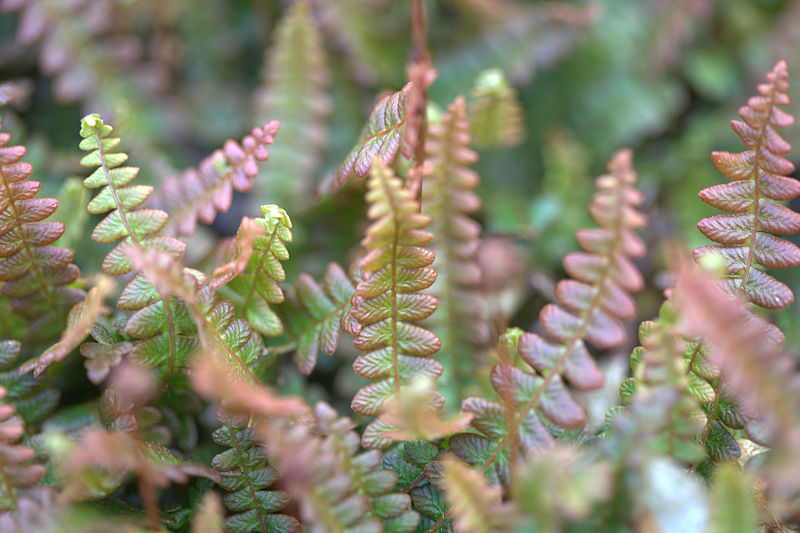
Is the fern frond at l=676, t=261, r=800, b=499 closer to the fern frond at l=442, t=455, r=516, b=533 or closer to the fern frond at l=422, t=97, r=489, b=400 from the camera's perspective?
the fern frond at l=442, t=455, r=516, b=533

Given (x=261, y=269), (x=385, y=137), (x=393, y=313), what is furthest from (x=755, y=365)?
(x=261, y=269)

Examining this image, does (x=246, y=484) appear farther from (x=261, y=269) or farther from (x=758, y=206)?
(x=758, y=206)

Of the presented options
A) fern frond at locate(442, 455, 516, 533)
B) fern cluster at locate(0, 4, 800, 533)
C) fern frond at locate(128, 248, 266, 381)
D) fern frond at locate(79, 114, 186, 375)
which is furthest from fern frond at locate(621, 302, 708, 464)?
Answer: fern frond at locate(79, 114, 186, 375)

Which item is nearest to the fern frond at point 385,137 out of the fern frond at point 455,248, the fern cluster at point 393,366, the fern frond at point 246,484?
the fern cluster at point 393,366

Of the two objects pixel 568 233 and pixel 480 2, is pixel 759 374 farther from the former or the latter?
pixel 480 2

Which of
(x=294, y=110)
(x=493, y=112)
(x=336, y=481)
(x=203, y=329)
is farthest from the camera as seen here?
(x=294, y=110)

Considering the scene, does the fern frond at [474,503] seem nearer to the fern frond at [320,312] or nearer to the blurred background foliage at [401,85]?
the fern frond at [320,312]

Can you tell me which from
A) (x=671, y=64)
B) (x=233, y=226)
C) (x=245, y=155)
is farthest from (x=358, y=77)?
(x=671, y=64)
